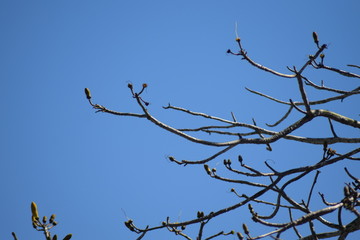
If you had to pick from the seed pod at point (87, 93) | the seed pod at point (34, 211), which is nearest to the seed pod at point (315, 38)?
the seed pod at point (87, 93)

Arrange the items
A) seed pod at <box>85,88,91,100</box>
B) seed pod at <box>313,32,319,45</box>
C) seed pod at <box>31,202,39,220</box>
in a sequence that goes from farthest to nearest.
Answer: seed pod at <box>313,32,319,45</box> → seed pod at <box>85,88,91,100</box> → seed pod at <box>31,202,39,220</box>

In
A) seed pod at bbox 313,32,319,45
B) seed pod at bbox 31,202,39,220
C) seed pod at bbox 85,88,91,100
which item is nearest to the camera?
seed pod at bbox 31,202,39,220

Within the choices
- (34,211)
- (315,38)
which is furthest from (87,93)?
(315,38)

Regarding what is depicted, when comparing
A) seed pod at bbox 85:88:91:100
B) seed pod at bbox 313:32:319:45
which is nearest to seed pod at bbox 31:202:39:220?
seed pod at bbox 85:88:91:100

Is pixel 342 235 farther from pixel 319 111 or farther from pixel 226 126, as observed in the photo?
pixel 226 126

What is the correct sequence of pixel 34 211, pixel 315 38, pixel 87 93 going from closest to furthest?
pixel 34 211 < pixel 87 93 < pixel 315 38

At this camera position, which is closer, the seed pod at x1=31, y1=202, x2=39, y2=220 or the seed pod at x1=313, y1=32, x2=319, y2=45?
the seed pod at x1=31, y1=202, x2=39, y2=220

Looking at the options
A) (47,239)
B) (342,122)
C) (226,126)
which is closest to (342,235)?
(342,122)

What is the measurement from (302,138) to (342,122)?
19.2 inches

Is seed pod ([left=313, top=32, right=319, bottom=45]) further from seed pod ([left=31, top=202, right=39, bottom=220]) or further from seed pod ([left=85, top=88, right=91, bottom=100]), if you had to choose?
seed pod ([left=31, top=202, right=39, bottom=220])

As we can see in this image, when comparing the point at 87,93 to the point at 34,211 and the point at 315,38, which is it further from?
the point at 315,38

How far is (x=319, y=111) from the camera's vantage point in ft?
10.9

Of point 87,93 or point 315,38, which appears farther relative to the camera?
point 315,38

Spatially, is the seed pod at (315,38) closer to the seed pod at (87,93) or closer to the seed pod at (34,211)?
the seed pod at (87,93)
